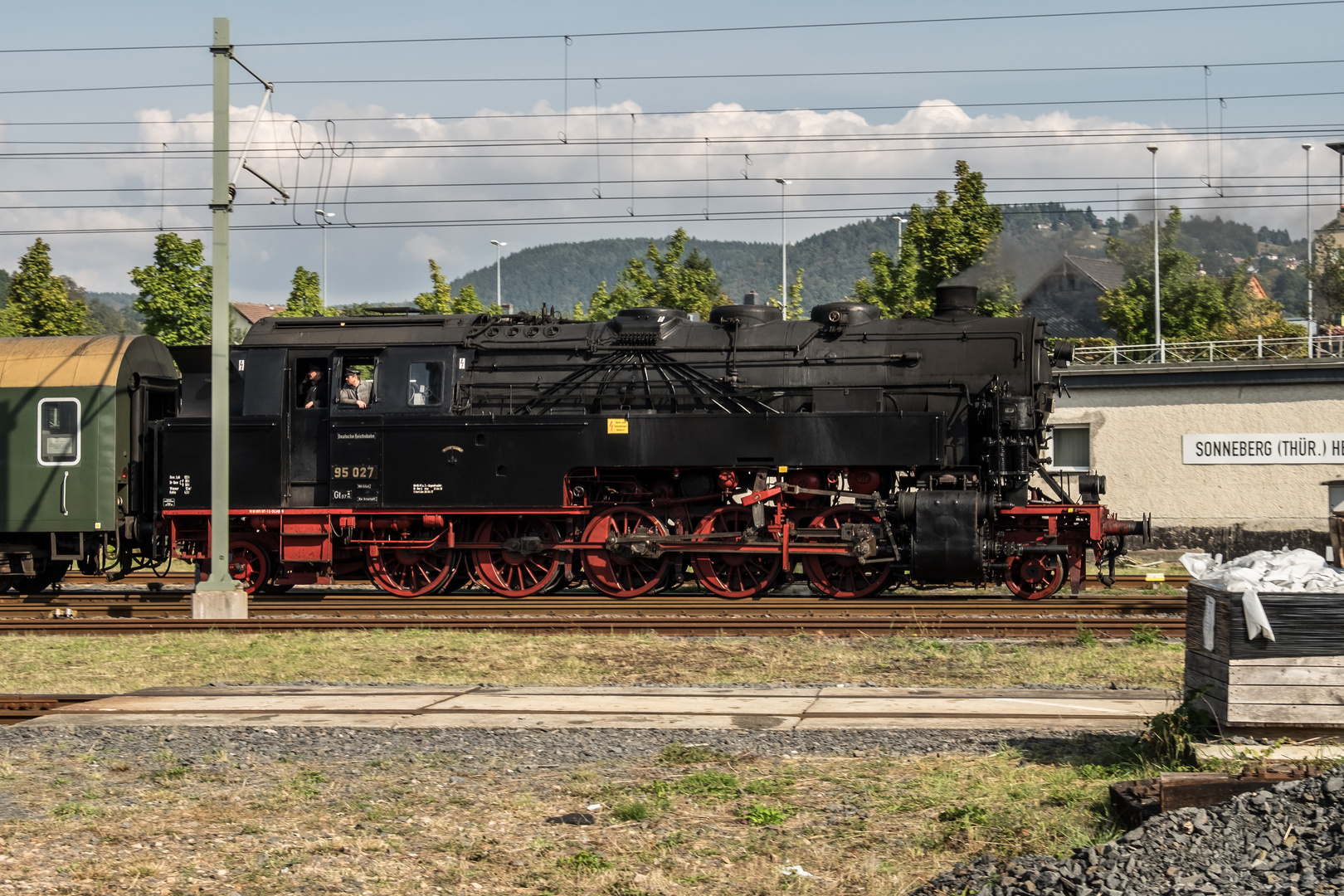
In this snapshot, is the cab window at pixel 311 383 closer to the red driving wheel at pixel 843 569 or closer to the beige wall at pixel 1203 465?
the red driving wheel at pixel 843 569

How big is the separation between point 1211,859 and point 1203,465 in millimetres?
20907

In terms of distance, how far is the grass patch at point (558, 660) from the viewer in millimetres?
10281

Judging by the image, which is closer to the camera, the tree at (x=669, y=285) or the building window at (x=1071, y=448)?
the building window at (x=1071, y=448)

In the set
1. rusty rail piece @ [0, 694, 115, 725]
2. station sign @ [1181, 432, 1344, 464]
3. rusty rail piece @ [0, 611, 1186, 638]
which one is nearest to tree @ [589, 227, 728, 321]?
station sign @ [1181, 432, 1344, 464]

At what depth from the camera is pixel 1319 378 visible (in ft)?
75.9

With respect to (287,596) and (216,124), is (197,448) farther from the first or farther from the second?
(216,124)

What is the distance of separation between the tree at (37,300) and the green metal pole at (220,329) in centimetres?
1707

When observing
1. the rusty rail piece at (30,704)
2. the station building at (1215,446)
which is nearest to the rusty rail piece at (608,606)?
the rusty rail piece at (30,704)

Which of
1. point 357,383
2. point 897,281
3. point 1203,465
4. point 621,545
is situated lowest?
point 621,545

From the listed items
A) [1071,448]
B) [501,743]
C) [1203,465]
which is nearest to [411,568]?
[501,743]

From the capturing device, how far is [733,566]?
15.2 meters

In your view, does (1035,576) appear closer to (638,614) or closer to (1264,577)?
(638,614)

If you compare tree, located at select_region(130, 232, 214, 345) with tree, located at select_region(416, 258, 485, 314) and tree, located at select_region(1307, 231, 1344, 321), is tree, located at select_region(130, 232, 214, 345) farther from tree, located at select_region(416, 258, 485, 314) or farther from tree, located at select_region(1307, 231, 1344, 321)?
tree, located at select_region(1307, 231, 1344, 321)

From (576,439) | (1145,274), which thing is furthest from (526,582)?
(1145,274)
